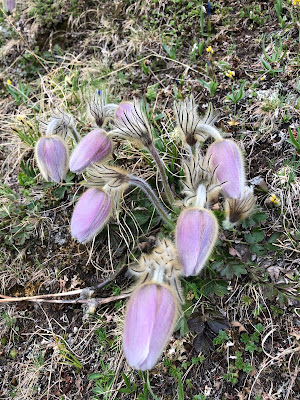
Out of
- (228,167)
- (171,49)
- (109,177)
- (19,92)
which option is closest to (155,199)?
(109,177)

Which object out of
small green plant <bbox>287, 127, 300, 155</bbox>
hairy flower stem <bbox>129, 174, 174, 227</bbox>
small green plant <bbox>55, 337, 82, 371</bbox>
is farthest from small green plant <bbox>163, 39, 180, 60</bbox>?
small green plant <bbox>55, 337, 82, 371</bbox>

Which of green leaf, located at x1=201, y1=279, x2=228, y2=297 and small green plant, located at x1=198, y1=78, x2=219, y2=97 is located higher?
small green plant, located at x1=198, y1=78, x2=219, y2=97

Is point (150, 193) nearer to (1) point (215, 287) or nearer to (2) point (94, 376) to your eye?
(1) point (215, 287)

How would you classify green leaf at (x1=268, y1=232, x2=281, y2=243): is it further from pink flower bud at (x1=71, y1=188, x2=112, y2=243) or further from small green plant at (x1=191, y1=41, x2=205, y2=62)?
small green plant at (x1=191, y1=41, x2=205, y2=62)

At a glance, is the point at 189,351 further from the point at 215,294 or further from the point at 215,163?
the point at 215,163

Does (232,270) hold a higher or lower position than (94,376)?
higher

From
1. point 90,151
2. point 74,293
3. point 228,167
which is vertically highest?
point 90,151
